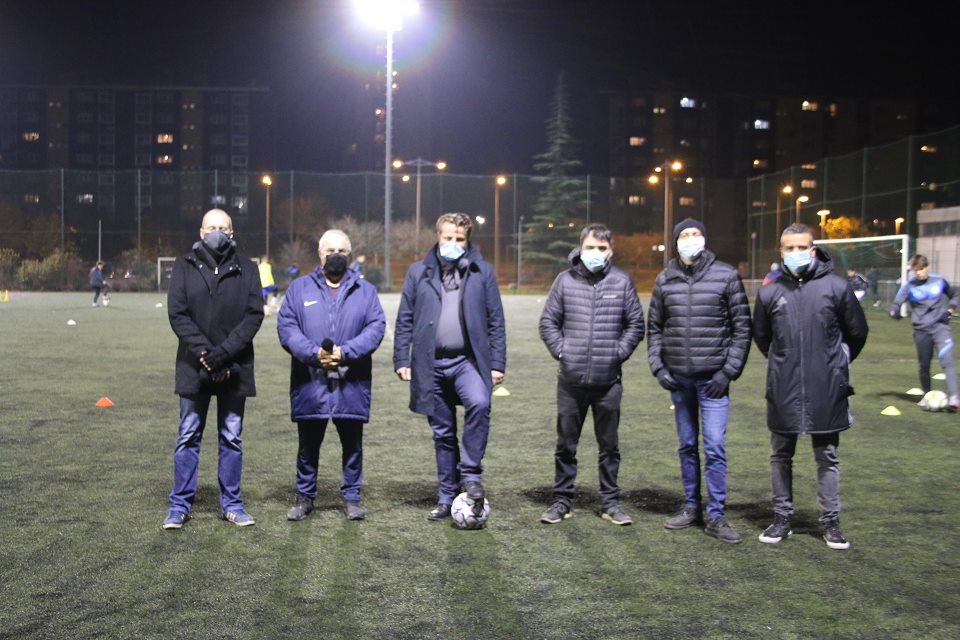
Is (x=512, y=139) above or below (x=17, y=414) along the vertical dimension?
above

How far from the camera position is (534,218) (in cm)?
5369

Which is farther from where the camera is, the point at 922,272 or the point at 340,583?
the point at 922,272

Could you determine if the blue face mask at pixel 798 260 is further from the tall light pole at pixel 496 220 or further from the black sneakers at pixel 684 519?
the tall light pole at pixel 496 220

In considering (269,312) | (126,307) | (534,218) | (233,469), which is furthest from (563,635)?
(534,218)

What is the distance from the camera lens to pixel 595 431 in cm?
582

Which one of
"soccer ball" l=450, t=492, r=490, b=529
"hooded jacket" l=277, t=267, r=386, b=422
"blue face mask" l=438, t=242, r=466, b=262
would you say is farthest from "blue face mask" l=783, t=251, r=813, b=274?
"hooded jacket" l=277, t=267, r=386, b=422

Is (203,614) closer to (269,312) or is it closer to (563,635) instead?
(563,635)

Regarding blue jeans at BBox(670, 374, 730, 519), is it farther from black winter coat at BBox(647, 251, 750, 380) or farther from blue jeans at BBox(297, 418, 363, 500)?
blue jeans at BBox(297, 418, 363, 500)

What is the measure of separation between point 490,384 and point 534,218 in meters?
48.3

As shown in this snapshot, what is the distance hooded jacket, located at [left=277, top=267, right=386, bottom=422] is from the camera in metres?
5.67

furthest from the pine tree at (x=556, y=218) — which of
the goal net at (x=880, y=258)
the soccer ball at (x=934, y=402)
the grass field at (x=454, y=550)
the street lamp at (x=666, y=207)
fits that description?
the grass field at (x=454, y=550)

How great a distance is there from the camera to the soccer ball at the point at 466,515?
220 inches

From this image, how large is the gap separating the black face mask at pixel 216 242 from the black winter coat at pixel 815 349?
3187mm

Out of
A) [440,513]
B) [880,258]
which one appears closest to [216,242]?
[440,513]
